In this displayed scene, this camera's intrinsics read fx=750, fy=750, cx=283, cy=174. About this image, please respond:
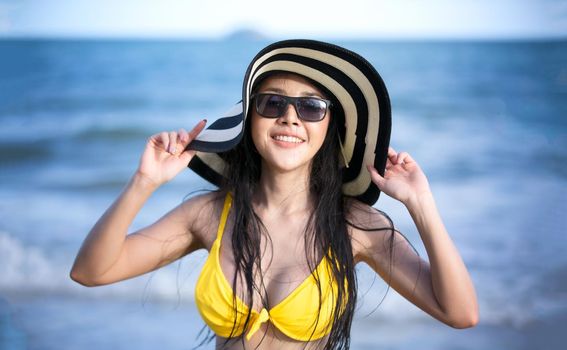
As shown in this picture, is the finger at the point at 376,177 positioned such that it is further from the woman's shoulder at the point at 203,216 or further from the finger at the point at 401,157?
the woman's shoulder at the point at 203,216

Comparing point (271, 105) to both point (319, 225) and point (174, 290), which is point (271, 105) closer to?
point (319, 225)

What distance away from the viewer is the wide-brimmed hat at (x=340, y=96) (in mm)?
2955

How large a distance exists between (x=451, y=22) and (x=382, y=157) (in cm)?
2181

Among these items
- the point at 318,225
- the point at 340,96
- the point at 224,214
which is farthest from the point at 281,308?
the point at 340,96

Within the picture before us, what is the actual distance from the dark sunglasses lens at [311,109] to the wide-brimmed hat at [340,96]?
10 centimetres

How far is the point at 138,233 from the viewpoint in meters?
3.11

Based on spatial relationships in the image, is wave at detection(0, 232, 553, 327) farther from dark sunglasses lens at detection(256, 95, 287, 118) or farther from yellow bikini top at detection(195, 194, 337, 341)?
dark sunglasses lens at detection(256, 95, 287, 118)

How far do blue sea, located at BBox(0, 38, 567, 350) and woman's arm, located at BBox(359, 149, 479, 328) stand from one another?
4.96ft

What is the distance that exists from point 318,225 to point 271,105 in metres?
0.55

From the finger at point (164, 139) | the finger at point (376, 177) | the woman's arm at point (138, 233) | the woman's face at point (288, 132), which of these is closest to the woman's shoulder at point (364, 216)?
the finger at point (376, 177)

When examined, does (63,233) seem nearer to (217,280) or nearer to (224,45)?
(217,280)

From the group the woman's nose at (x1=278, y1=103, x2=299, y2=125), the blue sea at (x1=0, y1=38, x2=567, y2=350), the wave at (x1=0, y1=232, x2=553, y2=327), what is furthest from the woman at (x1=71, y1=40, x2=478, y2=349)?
the wave at (x1=0, y1=232, x2=553, y2=327)

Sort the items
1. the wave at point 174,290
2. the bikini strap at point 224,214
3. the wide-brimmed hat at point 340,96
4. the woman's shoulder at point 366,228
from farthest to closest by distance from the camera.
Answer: the wave at point 174,290, the bikini strap at point 224,214, the woman's shoulder at point 366,228, the wide-brimmed hat at point 340,96

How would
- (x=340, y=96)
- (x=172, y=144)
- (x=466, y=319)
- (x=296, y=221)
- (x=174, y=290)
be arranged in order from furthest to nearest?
1. (x=174, y=290)
2. (x=296, y=221)
3. (x=340, y=96)
4. (x=172, y=144)
5. (x=466, y=319)
